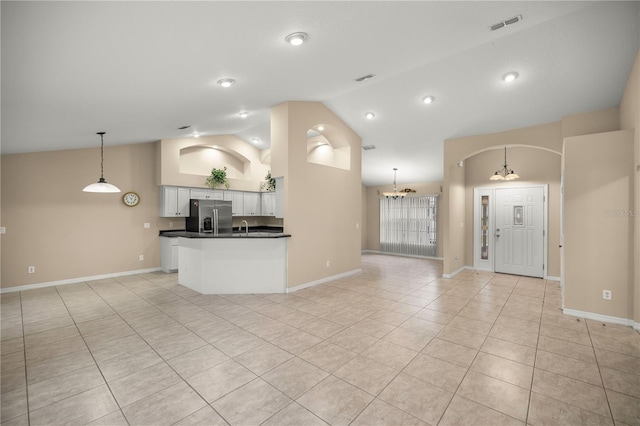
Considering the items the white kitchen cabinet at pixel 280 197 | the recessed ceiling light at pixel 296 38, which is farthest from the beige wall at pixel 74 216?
the recessed ceiling light at pixel 296 38

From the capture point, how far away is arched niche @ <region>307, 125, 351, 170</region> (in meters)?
6.34

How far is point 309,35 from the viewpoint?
2875mm

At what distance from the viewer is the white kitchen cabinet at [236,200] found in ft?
26.0

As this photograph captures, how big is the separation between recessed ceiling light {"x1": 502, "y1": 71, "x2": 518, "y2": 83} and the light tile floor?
3.31m

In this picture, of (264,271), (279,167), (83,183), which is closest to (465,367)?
(264,271)

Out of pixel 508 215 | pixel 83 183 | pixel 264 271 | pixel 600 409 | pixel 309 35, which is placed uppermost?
pixel 309 35

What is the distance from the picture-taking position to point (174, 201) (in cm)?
701

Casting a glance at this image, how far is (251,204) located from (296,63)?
5423mm

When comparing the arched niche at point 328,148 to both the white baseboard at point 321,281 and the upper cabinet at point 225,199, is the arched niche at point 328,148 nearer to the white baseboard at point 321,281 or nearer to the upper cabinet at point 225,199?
the upper cabinet at point 225,199

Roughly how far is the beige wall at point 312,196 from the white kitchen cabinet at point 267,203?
2836mm

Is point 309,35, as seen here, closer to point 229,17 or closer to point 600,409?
point 229,17

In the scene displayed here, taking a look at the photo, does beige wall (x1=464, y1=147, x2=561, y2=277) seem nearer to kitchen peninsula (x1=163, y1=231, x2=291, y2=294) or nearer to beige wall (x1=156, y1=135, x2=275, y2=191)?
kitchen peninsula (x1=163, y1=231, x2=291, y2=294)

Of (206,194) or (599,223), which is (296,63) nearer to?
(599,223)

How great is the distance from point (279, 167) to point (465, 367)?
4028 mm
